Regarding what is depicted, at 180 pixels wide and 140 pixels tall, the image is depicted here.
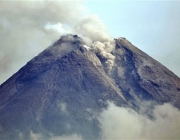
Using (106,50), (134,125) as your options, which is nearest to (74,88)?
(134,125)

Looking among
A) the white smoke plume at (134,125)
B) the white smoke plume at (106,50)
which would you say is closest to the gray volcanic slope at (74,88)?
the white smoke plume at (106,50)

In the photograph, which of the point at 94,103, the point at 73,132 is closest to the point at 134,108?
the point at 94,103

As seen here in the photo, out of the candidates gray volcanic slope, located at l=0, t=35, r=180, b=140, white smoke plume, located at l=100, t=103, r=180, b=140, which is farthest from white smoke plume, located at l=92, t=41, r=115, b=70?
white smoke plume, located at l=100, t=103, r=180, b=140

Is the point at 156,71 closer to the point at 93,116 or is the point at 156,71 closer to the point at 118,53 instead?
the point at 118,53

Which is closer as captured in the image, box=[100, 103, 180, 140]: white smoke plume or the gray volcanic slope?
the gray volcanic slope

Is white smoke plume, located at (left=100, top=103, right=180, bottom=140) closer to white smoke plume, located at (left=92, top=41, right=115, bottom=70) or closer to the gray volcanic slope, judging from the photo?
the gray volcanic slope
